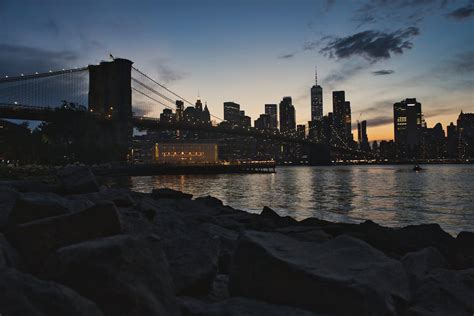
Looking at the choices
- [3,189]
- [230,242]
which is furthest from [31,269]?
[230,242]

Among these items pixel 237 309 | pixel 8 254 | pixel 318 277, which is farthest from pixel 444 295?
pixel 8 254

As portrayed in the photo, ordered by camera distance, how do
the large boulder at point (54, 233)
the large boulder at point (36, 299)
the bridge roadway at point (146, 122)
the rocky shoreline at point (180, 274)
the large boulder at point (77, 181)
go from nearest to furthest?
the large boulder at point (36, 299) < the rocky shoreline at point (180, 274) < the large boulder at point (54, 233) < the large boulder at point (77, 181) < the bridge roadway at point (146, 122)

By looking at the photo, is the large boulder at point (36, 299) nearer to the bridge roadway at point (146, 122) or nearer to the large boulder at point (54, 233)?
the large boulder at point (54, 233)

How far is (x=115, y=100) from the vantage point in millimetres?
101062

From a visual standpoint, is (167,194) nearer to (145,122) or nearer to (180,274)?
(180,274)

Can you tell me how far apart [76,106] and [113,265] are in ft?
304

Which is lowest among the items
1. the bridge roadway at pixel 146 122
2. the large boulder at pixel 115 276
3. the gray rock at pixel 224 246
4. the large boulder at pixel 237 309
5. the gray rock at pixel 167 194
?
the gray rock at pixel 167 194

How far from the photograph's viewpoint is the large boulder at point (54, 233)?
336cm

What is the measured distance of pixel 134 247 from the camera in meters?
2.82

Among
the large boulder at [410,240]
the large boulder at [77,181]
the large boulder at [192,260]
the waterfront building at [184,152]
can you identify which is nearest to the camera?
the large boulder at [192,260]

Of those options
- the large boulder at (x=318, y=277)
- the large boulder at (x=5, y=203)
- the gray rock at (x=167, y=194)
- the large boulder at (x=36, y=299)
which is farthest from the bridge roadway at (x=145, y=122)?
the large boulder at (x=36, y=299)

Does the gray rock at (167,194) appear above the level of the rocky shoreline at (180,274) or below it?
below

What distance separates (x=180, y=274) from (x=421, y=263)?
3511 millimetres

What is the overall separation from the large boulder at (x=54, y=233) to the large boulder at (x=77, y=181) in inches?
201
